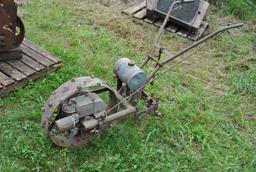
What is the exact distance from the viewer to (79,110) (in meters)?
3.30

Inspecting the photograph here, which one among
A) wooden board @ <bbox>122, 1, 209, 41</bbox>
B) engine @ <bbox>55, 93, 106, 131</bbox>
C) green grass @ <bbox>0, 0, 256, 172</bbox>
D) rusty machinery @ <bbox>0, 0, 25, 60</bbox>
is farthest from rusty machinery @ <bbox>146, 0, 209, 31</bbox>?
engine @ <bbox>55, 93, 106, 131</bbox>

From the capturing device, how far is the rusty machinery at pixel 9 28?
4.01 meters

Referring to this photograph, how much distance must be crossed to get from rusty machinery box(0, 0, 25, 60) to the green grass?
1.63 feet

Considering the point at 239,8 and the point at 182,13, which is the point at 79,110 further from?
the point at 239,8

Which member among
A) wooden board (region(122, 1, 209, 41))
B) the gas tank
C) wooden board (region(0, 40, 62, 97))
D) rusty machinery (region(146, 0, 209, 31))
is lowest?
wooden board (region(0, 40, 62, 97))

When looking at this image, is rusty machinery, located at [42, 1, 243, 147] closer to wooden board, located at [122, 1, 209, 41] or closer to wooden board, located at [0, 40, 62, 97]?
wooden board, located at [0, 40, 62, 97]

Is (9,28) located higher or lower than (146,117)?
higher

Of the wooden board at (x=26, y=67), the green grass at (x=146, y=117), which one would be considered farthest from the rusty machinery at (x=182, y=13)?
the wooden board at (x=26, y=67)

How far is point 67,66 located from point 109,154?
1.49 metres

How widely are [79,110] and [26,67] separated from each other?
1.34 metres

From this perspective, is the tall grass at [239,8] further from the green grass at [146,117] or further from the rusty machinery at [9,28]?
the rusty machinery at [9,28]

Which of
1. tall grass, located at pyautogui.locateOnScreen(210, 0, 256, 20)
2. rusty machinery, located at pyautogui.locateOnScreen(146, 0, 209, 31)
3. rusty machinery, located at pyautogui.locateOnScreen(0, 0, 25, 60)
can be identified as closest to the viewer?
rusty machinery, located at pyautogui.locateOnScreen(0, 0, 25, 60)

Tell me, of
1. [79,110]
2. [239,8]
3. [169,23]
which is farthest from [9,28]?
[239,8]

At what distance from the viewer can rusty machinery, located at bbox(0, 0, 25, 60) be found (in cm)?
401
